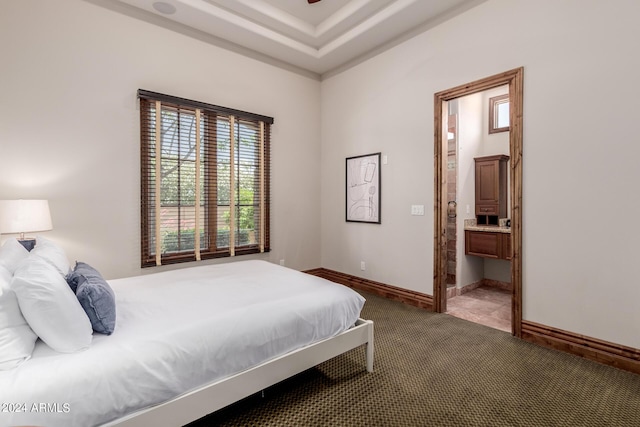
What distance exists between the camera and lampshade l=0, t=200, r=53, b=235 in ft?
7.98

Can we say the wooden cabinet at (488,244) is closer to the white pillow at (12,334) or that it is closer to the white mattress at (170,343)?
the white mattress at (170,343)

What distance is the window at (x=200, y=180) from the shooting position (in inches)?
136

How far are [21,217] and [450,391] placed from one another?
344 cm

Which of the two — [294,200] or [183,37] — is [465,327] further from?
[183,37]

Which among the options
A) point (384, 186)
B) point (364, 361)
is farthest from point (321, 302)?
point (384, 186)

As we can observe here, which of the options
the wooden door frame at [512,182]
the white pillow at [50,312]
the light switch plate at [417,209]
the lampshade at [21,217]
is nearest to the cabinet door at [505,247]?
the wooden door frame at [512,182]

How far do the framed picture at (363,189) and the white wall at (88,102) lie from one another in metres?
1.84

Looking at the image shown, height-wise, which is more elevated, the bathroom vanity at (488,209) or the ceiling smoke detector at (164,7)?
the ceiling smoke detector at (164,7)

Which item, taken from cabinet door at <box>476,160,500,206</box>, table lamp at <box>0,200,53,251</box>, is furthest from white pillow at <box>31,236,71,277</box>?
cabinet door at <box>476,160,500,206</box>

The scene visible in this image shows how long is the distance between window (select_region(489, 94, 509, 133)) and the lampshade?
216 inches

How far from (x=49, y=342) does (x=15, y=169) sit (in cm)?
225

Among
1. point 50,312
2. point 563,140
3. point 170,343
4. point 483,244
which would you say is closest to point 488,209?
point 483,244

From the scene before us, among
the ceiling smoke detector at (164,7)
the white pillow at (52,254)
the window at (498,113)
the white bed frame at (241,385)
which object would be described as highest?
the ceiling smoke detector at (164,7)

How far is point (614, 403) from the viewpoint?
6.52 ft
